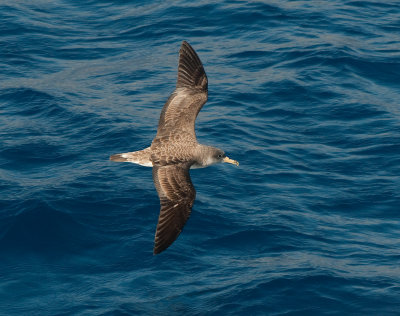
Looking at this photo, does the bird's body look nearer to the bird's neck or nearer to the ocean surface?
the bird's neck

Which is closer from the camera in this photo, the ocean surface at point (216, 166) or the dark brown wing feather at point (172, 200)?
the dark brown wing feather at point (172, 200)

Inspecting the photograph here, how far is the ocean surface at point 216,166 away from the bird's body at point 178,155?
194cm

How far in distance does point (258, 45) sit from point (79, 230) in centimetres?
1156

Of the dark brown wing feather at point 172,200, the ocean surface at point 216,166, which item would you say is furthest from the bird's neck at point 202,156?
the ocean surface at point 216,166

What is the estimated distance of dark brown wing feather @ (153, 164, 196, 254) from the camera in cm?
1302

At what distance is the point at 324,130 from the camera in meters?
20.4

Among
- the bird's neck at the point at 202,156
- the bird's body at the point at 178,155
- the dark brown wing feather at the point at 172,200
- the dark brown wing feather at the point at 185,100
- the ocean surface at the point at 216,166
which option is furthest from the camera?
the dark brown wing feather at the point at 185,100

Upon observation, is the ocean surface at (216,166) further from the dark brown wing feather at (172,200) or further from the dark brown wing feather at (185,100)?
the dark brown wing feather at (185,100)

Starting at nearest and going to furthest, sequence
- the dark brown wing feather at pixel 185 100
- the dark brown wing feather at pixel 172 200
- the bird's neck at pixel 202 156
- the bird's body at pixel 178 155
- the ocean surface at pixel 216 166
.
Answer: the dark brown wing feather at pixel 172 200 → the bird's body at pixel 178 155 → the ocean surface at pixel 216 166 → the bird's neck at pixel 202 156 → the dark brown wing feather at pixel 185 100

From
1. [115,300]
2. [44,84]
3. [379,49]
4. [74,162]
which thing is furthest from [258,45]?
[115,300]

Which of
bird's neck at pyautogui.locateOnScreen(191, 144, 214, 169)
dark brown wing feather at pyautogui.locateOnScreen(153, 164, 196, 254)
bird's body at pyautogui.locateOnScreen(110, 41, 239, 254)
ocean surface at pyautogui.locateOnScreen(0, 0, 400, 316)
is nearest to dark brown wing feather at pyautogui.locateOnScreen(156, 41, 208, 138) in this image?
bird's body at pyautogui.locateOnScreen(110, 41, 239, 254)

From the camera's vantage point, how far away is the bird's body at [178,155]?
1341cm

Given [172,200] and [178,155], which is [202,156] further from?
[172,200]

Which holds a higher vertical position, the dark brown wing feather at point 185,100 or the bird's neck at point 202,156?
the dark brown wing feather at point 185,100
